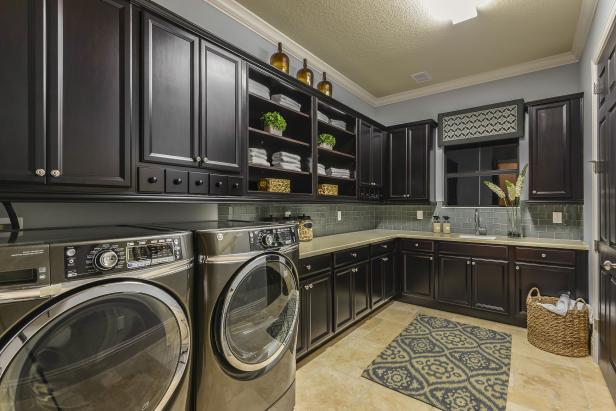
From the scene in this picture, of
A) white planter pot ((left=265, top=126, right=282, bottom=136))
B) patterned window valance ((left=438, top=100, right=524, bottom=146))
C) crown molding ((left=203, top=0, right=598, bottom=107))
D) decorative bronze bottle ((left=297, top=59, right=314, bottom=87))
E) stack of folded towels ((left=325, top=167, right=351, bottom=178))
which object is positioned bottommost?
stack of folded towels ((left=325, top=167, right=351, bottom=178))

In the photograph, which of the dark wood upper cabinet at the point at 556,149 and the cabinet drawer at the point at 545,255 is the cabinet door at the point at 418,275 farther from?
the dark wood upper cabinet at the point at 556,149

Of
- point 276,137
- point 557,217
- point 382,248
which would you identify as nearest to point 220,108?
point 276,137

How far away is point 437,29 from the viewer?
9.06ft

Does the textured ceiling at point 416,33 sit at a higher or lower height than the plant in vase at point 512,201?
higher

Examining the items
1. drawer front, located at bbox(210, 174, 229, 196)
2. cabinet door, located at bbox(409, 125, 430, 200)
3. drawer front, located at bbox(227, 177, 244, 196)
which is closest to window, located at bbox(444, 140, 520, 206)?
cabinet door, located at bbox(409, 125, 430, 200)

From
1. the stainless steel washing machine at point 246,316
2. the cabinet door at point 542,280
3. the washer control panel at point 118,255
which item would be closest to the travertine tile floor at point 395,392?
the stainless steel washing machine at point 246,316

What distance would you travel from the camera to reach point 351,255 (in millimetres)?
2814

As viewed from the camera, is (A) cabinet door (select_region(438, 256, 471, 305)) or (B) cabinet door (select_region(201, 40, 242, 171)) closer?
(B) cabinet door (select_region(201, 40, 242, 171))

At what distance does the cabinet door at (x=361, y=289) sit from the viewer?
113 inches

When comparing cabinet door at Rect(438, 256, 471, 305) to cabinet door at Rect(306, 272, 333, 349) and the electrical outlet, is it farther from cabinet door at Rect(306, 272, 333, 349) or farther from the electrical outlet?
cabinet door at Rect(306, 272, 333, 349)

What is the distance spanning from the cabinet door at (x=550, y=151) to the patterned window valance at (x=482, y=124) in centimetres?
26

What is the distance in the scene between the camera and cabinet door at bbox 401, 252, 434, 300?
3535 millimetres

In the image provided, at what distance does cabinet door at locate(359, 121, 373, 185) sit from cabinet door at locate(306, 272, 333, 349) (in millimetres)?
1502

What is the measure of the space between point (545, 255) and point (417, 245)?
121 cm
